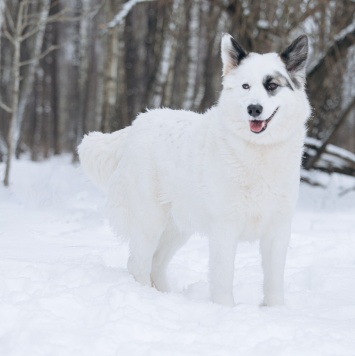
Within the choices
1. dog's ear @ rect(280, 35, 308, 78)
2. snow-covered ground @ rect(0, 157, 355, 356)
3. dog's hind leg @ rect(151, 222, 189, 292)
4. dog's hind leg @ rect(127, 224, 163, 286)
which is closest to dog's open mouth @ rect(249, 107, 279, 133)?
dog's ear @ rect(280, 35, 308, 78)

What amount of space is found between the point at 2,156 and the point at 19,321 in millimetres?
9690

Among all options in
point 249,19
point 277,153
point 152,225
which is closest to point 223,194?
point 277,153

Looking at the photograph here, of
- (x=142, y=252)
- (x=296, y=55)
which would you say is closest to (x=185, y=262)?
(x=142, y=252)

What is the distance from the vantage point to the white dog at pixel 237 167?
3.77m

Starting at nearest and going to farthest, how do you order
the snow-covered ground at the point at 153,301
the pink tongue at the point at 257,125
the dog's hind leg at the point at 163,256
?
the snow-covered ground at the point at 153,301
the pink tongue at the point at 257,125
the dog's hind leg at the point at 163,256

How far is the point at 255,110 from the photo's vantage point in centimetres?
361

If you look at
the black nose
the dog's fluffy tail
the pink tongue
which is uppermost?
the black nose

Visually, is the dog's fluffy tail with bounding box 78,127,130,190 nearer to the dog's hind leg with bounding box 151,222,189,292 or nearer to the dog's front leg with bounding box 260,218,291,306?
the dog's hind leg with bounding box 151,222,189,292

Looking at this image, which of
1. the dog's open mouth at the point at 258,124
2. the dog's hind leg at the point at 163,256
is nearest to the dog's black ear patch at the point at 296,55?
the dog's open mouth at the point at 258,124

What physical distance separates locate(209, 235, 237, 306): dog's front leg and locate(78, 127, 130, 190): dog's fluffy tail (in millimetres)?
1296

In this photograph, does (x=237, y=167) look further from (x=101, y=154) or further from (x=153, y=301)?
(x=101, y=154)

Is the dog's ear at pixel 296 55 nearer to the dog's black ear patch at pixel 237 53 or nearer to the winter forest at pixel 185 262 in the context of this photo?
the dog's black ear patch at pixel 237 53

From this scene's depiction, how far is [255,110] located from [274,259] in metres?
1.08

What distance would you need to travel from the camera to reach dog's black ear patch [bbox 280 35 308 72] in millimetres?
3898
